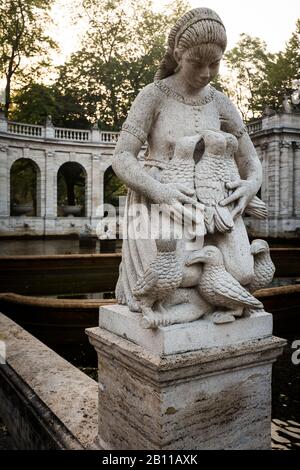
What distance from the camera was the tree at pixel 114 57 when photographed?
31484mm

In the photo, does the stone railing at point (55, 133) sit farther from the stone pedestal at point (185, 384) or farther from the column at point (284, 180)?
the stone pedestal at point (185, 384)

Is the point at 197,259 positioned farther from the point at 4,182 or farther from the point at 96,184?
the point at 96,184

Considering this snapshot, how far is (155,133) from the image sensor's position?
245 centimetres

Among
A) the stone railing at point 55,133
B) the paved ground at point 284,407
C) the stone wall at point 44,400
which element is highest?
the stone railing at point 55,133

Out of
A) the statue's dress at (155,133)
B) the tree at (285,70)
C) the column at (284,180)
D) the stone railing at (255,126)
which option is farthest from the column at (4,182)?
the statue's dress at (155,133)

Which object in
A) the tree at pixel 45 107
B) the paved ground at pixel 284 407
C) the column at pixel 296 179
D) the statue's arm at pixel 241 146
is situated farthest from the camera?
the tree at pixel 45 107

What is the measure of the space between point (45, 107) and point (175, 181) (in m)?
29.2

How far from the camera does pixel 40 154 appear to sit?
2822cm

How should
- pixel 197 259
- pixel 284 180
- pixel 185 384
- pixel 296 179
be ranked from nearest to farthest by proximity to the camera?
pixel 185 384, pixel 197 259, pixel 284 180, pixel 296 179

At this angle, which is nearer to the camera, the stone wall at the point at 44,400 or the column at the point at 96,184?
the stone wall at the point at 44,400

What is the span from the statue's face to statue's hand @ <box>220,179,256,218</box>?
24.9 inches

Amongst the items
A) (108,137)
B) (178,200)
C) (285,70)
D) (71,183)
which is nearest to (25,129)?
(108,137)

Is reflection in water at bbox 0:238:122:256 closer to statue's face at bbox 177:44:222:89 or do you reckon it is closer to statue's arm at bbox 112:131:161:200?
statue's arm at bbox 112:131:161:200

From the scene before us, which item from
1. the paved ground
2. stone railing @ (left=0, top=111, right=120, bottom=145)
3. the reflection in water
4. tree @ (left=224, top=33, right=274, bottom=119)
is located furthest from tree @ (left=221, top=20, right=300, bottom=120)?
the paved ground
